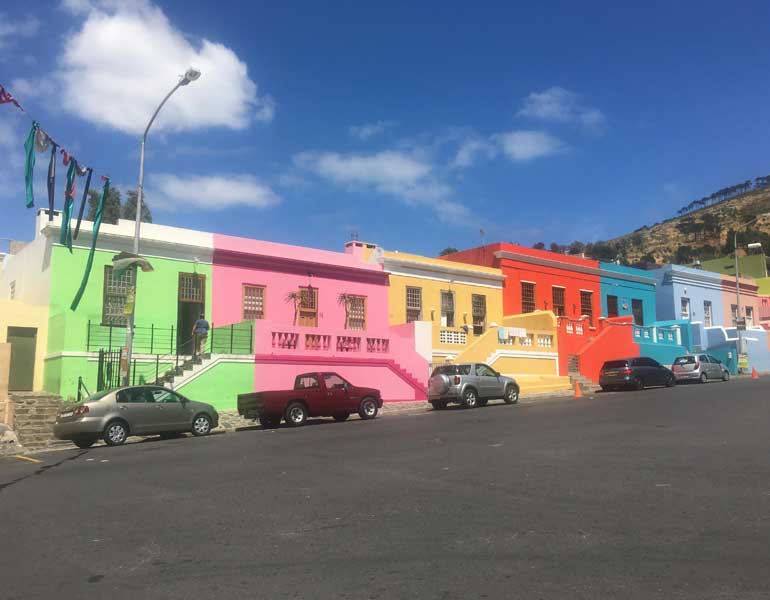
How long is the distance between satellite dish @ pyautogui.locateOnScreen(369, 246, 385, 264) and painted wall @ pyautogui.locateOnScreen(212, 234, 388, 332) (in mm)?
494

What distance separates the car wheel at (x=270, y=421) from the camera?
60.5 feet

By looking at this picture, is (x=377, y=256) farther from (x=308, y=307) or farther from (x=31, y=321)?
(x=31, y=321)

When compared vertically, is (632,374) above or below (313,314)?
below

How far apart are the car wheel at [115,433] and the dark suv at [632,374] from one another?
67.6 ft

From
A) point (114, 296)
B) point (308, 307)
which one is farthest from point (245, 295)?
point (114, 296)

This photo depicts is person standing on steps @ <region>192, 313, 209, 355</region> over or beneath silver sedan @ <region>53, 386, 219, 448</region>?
over

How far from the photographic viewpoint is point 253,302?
25.4m

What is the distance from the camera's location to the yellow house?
29.6m

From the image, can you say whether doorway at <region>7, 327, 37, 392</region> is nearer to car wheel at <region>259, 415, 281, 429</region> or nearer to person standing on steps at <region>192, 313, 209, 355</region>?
person standing on steps at <region>192, 313, 209, 355</region>

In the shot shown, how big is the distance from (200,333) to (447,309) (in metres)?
12.8

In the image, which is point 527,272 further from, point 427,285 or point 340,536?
point 340,536

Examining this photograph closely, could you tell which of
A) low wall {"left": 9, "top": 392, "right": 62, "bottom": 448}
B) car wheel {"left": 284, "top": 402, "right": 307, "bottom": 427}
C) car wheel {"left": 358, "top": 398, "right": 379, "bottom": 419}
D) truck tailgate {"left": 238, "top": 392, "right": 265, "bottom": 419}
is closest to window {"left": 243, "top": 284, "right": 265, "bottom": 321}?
truck tailgate {"left": 238, "top": 392, "right": 265, "bottom": 419}

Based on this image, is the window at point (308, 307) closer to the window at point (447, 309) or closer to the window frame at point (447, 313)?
the window frame at point (447, 313)

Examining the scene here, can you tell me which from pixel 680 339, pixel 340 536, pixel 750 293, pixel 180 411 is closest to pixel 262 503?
pixel 340 536
